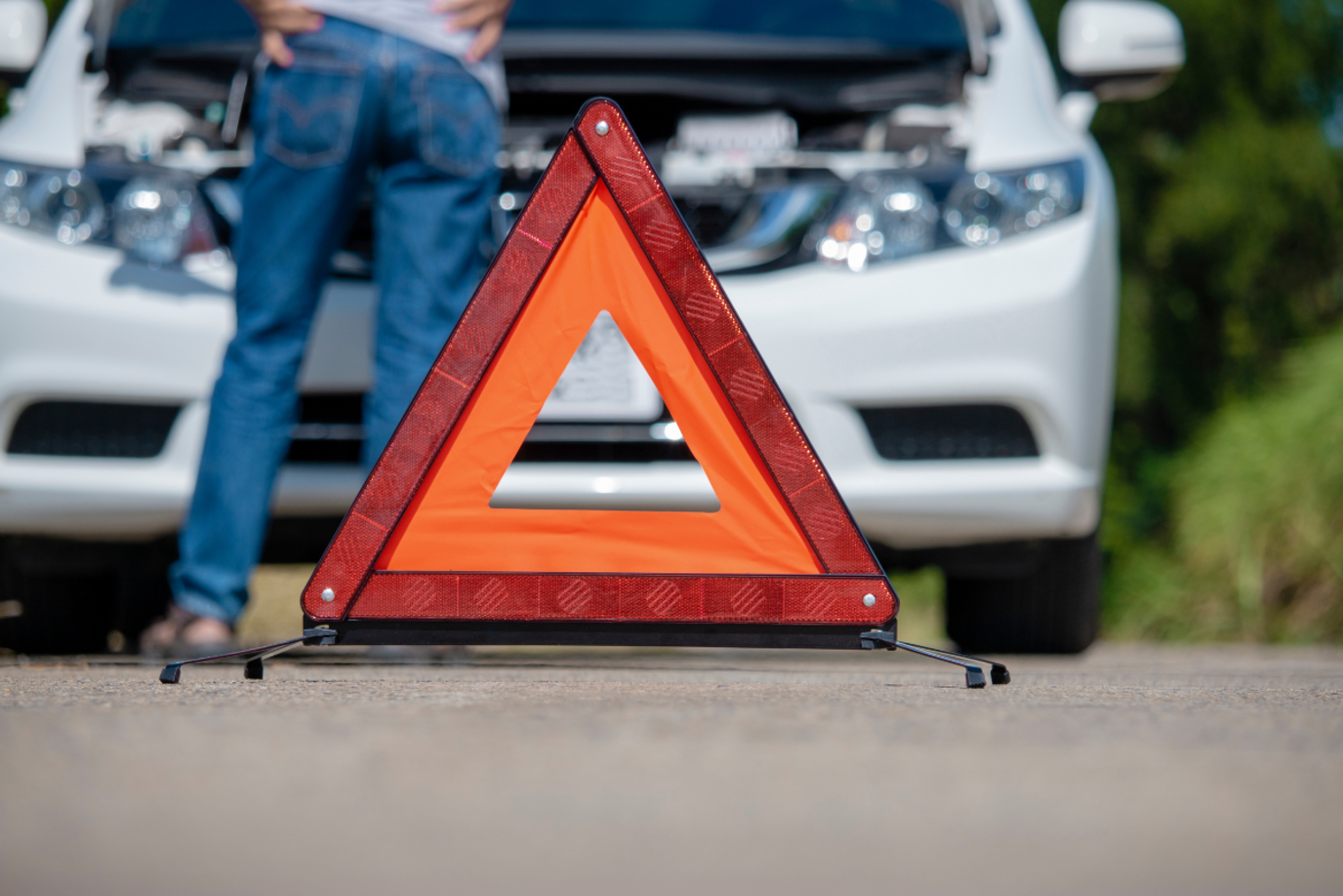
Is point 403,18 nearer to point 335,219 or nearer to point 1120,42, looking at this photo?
point 335,219

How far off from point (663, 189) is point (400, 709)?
89 cm

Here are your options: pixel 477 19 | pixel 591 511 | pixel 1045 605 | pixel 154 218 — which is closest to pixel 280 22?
pixel 477 19

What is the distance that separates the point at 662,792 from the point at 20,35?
2.69m

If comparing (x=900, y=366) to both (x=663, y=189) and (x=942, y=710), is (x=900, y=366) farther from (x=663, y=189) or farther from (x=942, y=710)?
(x=942, y=710)

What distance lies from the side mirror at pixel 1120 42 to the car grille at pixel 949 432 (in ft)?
3.29

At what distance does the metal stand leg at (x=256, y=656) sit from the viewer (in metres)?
2.06

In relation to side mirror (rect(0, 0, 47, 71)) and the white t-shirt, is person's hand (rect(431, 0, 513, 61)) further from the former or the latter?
side mirror (rect(0, 0, 47, 71))

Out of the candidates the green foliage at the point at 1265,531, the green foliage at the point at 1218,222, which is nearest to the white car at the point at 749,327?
the green foliage at the point at 1265,531

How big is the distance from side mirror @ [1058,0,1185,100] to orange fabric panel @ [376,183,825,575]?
64.1 inches

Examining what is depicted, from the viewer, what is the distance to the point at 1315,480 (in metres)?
5.41

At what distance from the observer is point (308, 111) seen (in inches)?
105

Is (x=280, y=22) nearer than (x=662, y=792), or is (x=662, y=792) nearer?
(x=662, y=792)

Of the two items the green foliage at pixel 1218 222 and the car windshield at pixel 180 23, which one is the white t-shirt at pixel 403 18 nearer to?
the car windshield at pixel 180 23

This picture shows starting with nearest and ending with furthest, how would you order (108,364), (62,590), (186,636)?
(186,636), (108,364), (62,590)
